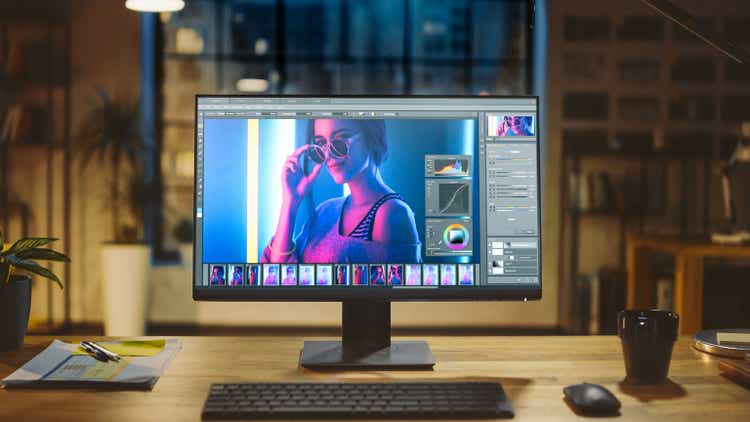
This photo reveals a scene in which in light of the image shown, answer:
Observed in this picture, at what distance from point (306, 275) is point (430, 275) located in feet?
0.75

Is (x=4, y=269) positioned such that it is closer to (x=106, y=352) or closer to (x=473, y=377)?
(x=106, y=352)

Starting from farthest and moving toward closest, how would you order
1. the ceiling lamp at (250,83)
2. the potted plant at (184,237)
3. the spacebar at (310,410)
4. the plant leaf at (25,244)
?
the ceiling lamp at (250,83), the potted plant at (184,237), the plant leaf at (25,244), the spacebar at (310,410)

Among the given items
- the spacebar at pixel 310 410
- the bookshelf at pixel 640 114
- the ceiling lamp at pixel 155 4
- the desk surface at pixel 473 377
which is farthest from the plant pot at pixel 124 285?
the spacebar at pixel 310 410

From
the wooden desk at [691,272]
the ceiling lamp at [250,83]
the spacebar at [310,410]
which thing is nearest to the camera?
the spacebar at [310,410]

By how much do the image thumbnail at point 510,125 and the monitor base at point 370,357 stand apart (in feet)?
1.43

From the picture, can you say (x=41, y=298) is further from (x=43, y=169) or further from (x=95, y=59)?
(x=95, y=59)

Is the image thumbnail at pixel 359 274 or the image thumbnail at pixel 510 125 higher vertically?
the image thumbnail at pixel 510 125

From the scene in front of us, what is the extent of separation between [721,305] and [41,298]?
166 inches

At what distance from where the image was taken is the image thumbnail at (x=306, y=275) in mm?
1492

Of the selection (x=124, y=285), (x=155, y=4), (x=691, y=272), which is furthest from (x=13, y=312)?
(x=124, y=285)

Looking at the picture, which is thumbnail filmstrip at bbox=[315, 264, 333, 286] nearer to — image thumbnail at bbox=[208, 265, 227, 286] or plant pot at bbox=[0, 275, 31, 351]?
image thumbnail at bbox=[208, 265, 227, 286]

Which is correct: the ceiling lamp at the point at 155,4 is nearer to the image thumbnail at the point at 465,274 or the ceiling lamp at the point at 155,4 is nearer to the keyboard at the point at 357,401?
the image thumbnail at the point at 465,274

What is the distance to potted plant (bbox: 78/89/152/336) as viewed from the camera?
501 cm

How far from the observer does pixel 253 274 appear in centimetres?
149
